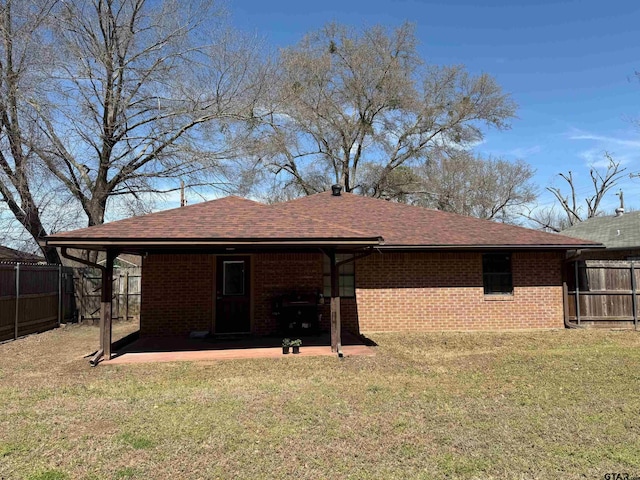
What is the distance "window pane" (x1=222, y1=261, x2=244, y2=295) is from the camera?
449 inches

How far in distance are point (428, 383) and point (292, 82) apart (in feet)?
73.8

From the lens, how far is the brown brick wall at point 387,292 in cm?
1129

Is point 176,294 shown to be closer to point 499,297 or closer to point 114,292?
point 114,292

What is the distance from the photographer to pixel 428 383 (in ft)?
22.0

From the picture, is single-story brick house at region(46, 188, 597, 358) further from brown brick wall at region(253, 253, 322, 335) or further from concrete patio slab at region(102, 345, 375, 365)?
concrete patio slab at region(102, 345, 375, 365)

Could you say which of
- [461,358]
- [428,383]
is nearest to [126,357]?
[428,383]

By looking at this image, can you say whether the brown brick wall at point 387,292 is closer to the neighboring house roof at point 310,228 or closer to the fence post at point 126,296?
the neighboring house roof at point 310,228

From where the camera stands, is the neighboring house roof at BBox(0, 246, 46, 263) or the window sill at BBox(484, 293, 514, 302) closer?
the window sill at BBox(484, 293, 514, 302)

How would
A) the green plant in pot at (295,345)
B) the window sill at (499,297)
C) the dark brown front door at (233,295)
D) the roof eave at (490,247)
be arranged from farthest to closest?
the window sill at (499,297) → the roof eave at (490,247) → the dark brown front door at (233,295) → the green plant in pot at (295,345)

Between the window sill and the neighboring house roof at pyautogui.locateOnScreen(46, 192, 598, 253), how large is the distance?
138 cm

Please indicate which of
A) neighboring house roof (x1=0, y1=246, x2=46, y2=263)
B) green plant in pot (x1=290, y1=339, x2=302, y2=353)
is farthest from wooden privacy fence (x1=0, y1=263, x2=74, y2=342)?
green plant in pot (x1=290, y1=339, x2=302, y2=353)

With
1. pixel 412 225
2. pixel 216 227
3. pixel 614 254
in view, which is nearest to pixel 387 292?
pixel 412 225

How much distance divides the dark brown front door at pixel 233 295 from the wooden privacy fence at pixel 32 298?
480 centimetres

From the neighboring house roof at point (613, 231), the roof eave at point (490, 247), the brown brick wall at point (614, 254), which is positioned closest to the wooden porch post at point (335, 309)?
the roof eave at point (490, 247)
